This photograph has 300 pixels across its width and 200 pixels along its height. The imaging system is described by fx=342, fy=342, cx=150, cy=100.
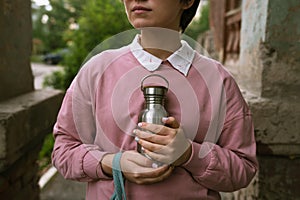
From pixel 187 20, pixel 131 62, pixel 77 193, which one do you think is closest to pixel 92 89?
pixel 131 62

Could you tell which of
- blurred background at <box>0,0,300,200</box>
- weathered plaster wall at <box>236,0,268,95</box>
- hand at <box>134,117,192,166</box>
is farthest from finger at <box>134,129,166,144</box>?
weathered plaster wall at <box>236,0,268,95</box>

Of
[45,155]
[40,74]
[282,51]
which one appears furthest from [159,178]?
[40,74]

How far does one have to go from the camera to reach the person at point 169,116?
101 centimetres

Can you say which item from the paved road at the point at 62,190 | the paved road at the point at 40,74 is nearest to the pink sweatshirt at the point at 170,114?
the paved road at the point at 62,190

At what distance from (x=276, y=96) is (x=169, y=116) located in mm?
759

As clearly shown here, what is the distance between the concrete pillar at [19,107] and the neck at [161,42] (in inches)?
28.4

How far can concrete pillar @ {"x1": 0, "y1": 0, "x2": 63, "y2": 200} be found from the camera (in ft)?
4.95

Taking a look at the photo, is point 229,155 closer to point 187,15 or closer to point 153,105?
point 153,105

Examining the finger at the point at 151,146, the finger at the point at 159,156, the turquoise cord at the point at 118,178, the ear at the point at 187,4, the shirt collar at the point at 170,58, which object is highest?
the ear at the point at 187,4

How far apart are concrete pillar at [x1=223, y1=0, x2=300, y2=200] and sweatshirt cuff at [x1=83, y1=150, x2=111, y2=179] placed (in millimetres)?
769

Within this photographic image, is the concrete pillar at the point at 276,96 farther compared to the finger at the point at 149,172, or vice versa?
the concrete pillar at the point at 276,96

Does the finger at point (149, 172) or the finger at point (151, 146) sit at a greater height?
the finger at point (151, 146)

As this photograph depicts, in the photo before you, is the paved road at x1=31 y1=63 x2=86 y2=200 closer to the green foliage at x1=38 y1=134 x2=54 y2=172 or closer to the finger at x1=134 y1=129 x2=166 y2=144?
the green foliage at x1=38 y1=134 x2=54 y2=172

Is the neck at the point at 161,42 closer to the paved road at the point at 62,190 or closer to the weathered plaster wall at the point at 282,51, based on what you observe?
the weathered plaster wall at the point at 282,51
